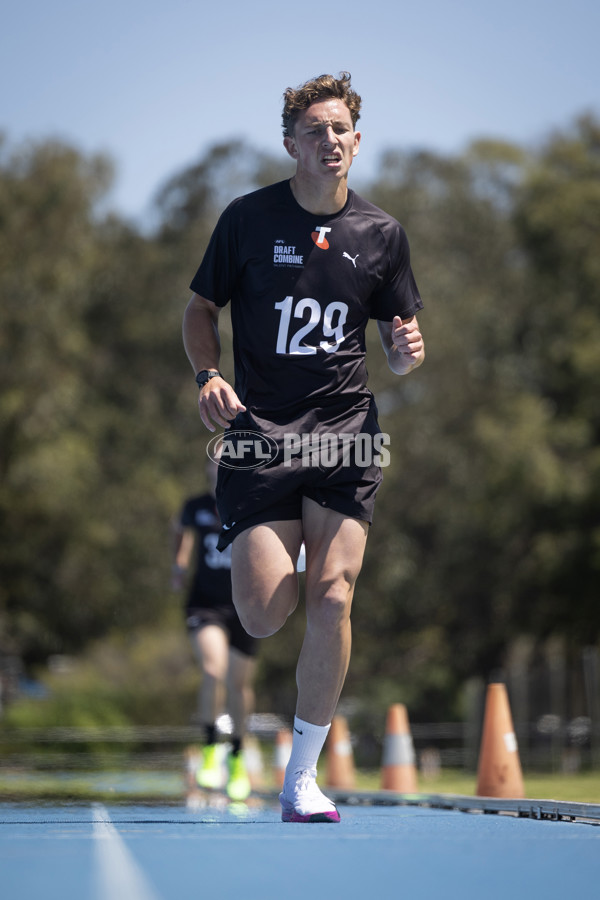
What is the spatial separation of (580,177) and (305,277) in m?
26.3

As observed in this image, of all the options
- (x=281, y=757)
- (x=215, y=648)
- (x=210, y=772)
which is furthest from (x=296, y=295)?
(x=281, y=757)

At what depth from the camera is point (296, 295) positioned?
5.01 metres

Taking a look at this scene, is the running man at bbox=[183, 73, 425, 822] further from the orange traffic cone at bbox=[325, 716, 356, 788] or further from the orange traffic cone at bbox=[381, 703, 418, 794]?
the orange traffic cone at bbox=[325, 716, 356, 788]

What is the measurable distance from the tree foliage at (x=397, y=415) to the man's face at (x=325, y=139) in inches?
811

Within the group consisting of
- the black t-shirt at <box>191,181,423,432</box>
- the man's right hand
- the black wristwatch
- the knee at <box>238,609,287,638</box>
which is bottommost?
the knee at <box>238,609,287,638</box>

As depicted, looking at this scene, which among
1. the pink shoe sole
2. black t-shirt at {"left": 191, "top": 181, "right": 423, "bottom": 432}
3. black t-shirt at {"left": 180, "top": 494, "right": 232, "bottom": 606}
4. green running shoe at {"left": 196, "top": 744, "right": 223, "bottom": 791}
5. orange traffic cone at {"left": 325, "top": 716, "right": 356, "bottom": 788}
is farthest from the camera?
orange traffic cone at {"left": 325, "top": 716, "right": 356, "bottom": 788}

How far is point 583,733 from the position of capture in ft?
70.8

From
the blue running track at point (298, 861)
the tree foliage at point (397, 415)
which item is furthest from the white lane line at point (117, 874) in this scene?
→ the tree foliage at point (397, 415)

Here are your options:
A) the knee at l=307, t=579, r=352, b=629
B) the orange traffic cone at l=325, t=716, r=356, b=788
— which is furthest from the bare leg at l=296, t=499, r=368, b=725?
the orange traffic cone at l=325, t=716, r=356, b=788

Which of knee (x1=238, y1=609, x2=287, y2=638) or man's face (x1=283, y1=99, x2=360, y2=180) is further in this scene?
man's face (x1=283, y1=99, x2=360, y2=180)

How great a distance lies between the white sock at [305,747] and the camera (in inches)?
188

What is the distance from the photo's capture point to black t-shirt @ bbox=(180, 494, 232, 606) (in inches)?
Result: 384

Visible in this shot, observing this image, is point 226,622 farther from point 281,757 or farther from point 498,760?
point 281,757

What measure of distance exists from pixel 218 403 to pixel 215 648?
16.6ft
